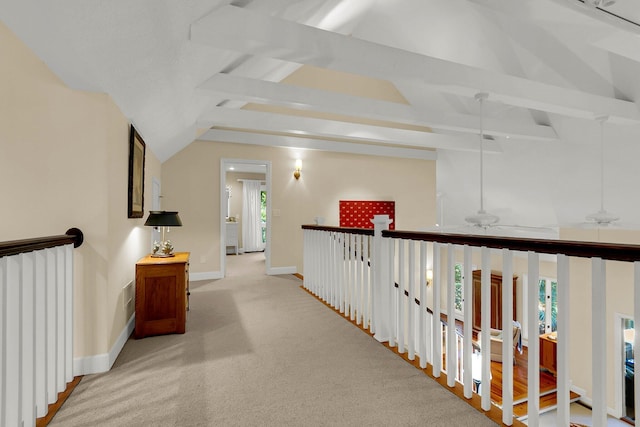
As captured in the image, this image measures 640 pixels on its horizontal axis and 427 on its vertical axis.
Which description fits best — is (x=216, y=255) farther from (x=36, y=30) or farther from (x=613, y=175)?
(x=613, y=175)

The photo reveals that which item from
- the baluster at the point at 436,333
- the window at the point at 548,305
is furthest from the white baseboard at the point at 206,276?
the window at the point at 548,305

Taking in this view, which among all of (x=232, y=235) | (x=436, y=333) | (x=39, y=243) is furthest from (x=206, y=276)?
(x=436, y=333)

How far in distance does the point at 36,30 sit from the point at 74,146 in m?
0.79

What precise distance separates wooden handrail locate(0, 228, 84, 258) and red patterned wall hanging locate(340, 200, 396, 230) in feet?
15.3

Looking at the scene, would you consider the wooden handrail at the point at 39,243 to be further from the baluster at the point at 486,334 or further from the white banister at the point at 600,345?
the white banister at the point at 600,345

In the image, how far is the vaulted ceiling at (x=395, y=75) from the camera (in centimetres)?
183

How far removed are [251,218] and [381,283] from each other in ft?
25.0

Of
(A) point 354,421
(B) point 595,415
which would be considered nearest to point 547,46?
(B) point 595,415

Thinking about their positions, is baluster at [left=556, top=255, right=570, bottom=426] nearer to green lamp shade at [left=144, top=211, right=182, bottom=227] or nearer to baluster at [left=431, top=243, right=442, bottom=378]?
baluster at [left=431, top=243, right=442, bottom=378]

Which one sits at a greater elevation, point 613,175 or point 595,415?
point 613,175

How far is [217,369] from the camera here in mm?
2135

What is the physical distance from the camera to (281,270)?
5.71 metres

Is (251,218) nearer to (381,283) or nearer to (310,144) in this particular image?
(310,144)

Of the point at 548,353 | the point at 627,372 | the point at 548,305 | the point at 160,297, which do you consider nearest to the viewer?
the point at 160,297
